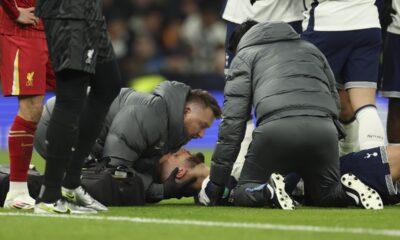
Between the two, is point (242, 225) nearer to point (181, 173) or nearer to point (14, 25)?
point (181, 173)

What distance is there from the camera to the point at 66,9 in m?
5.61

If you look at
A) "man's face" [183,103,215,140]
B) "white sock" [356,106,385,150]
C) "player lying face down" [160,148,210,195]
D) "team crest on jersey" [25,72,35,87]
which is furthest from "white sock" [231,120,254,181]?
"team crest on jersey" [25,72,35,87]

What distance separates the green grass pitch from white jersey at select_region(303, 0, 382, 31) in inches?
69.2

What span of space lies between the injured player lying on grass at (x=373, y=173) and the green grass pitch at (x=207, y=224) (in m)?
0.43

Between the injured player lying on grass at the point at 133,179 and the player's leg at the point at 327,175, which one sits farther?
→ the injured player lying on grass at the point at 133,179

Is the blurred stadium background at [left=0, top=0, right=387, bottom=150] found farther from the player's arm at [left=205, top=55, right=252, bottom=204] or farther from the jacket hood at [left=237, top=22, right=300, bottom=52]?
the player's arm at [left=205, top=55, right=252, bottom=204]

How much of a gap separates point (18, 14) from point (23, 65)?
0.33m

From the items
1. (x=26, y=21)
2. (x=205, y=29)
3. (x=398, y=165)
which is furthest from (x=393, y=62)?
(x=205, y=29)

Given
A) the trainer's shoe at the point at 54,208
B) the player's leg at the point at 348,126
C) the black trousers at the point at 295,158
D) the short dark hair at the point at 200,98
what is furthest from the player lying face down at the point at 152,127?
the trainer's shoe at the point at 54,208

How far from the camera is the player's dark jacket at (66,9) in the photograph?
5.61 metres

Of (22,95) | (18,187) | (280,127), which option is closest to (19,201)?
(18,187)

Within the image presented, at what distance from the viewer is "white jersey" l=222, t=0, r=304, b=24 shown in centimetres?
844

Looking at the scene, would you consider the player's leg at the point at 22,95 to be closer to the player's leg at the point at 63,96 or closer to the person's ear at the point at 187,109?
the player's leg at the point at 63,96

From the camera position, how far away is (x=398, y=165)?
22.8 feet
